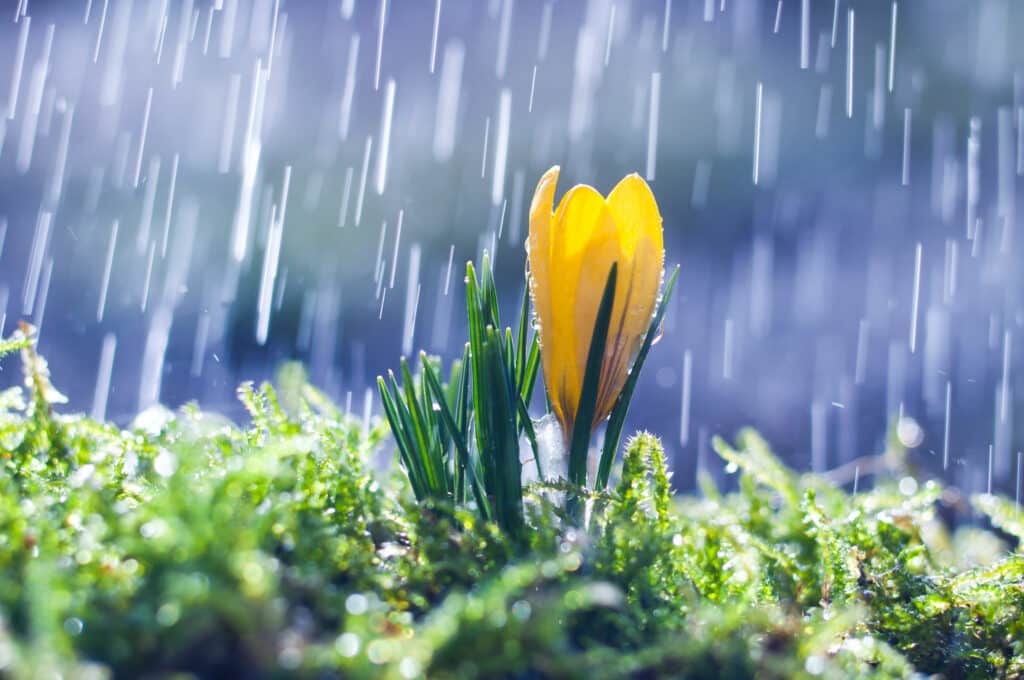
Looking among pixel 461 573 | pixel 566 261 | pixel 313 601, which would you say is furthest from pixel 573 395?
pixel 313 601

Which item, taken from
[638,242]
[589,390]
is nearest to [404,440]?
[589,390]

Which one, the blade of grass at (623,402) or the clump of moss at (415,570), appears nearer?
the clump of moss at (415,570)

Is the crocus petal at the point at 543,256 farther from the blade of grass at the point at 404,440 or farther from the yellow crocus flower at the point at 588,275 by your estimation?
the blade of grass at the point at 404,440

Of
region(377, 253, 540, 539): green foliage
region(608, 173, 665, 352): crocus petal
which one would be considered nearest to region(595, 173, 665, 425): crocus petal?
region(608, 173, 665, 352): crocus petal

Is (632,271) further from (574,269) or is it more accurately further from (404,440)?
(404,440)

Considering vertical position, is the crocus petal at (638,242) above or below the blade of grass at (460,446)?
above

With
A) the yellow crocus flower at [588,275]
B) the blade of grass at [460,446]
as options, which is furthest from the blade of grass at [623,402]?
the blade of grass at [460,446]

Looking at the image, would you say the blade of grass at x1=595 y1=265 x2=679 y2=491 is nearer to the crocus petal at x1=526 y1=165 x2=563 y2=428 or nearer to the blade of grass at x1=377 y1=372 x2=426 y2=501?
the crocus petal at x1=526 y1=165 x2=563 y2=428
